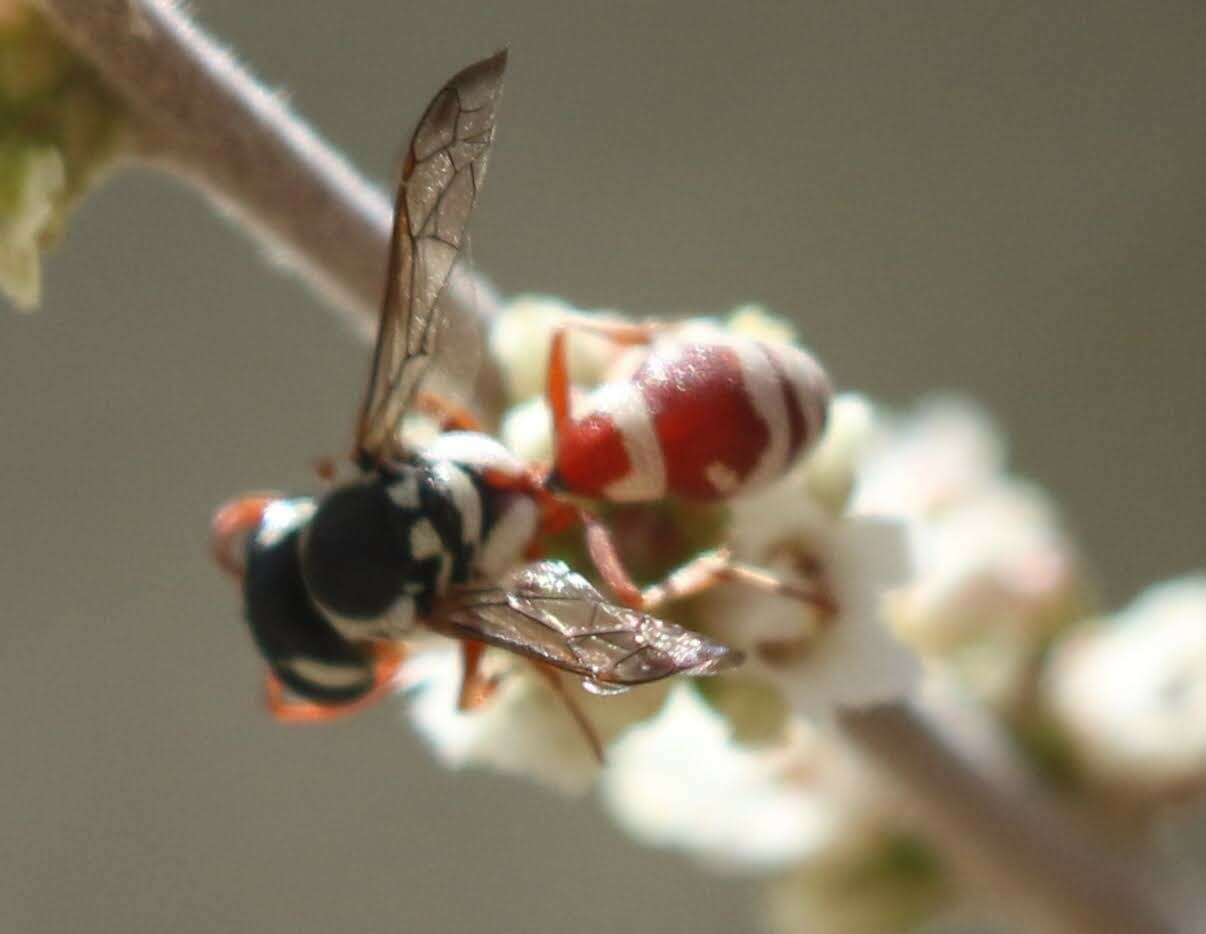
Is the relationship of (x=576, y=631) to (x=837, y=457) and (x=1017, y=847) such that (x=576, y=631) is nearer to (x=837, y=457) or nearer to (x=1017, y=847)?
(x=837, y=457)

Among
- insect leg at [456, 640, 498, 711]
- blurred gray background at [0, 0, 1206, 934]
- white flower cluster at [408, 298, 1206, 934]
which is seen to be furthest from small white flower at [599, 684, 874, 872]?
blurred gray background at [0, 0, 1206, 934]

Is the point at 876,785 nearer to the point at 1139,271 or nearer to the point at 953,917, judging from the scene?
the point at 953,917

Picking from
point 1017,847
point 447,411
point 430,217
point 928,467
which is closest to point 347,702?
point 447,411

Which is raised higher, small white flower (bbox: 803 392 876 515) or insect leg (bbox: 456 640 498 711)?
small white flower (bbox: 803 392 876 515)

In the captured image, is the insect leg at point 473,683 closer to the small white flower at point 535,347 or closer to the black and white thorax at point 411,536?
the black and white thorax at point 411,536

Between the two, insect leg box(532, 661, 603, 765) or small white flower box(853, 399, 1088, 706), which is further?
small white flower box(853, 399, 1088, 706)

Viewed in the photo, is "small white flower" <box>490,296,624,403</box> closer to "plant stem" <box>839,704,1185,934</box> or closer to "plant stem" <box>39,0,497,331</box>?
"plant stem" <box>39,0,497,331</box>

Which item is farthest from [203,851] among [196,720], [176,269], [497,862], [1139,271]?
[1139,271]
